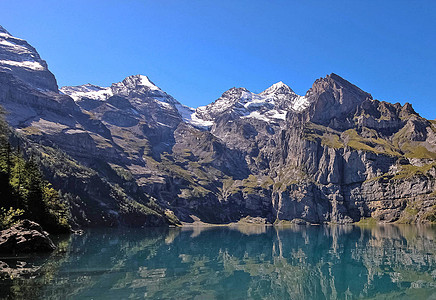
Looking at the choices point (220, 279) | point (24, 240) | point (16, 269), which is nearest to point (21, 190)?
point (24, 240)

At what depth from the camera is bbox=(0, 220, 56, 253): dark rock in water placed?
52.0 metres

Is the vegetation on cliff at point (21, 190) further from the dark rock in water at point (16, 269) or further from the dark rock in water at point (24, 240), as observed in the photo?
the dark rock in water at point (16, 269)

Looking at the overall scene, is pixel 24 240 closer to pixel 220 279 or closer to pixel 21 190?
pixel 220 279

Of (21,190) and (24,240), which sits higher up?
(21,190)

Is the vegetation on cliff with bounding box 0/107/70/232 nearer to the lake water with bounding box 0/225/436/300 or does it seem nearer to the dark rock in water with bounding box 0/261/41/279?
the dark rock in water with bounding box 0/261/41/279

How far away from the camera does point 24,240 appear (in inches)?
2121

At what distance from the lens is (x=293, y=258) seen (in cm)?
7175

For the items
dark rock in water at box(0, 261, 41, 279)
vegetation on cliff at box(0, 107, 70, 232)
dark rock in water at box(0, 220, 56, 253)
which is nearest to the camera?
dark rock in water at box(0, 261, 41, 279)

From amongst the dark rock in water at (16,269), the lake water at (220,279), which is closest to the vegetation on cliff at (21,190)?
the dark rock in water at (16,269)

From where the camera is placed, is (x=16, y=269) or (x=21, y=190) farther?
(x=21, y=190)

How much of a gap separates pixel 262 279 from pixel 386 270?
75.8ft

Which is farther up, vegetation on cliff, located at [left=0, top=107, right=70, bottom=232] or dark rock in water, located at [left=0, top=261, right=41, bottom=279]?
vegetation on cliff, located at [left=0, top=107, right=70, bottom=232]

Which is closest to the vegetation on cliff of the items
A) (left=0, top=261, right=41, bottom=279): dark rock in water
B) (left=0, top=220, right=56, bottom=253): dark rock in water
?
(left=0, top=220, right=56, bottom=253): dark rock in water

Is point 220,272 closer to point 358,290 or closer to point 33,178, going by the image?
point 358,290
